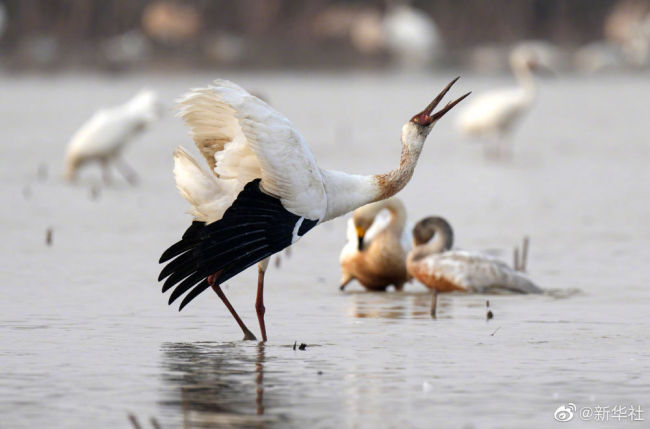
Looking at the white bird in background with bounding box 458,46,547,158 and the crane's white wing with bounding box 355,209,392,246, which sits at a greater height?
the white bird in background with bounding box 458,46,547,158

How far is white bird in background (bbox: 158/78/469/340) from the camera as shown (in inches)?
294

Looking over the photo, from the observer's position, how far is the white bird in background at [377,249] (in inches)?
392

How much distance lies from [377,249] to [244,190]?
2500 millimetres

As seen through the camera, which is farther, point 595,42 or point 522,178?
point 595,42

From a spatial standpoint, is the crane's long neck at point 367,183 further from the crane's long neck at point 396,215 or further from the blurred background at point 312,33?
the blurred background at point 312,33

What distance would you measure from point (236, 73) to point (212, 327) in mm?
28290

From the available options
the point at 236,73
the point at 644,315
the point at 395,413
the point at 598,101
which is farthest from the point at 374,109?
the point at 395,413

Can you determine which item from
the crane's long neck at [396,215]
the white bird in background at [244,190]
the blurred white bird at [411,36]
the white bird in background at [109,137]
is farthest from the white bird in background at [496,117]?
the blurred white bird at [411,36]

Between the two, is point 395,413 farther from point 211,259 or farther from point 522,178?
point 522,178

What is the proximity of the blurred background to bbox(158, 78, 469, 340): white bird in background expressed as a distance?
29621 millimetres

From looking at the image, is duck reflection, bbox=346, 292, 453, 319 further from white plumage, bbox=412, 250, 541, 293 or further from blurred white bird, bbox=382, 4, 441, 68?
blurred white bird, bbox=382, 4, 441, 68

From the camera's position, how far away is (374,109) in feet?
94.5

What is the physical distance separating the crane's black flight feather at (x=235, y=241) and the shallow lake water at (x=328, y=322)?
40 centimetres

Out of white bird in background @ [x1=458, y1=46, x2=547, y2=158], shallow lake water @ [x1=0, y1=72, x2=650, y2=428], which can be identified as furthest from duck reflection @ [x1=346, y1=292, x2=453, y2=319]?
white bird in background @ [x1=458, y1=46, x2=547, y2=158]
